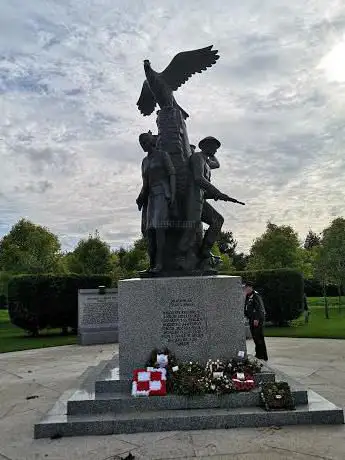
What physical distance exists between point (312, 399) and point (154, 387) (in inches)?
74.6

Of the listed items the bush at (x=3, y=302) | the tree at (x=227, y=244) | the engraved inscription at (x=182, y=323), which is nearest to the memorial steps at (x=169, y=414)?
the engraved inscription at (x=182, y=323)

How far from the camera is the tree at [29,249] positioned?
3697 cm

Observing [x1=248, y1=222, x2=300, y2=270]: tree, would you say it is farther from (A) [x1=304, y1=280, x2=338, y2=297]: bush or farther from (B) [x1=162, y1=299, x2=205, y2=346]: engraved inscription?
(B) [x1=162, y1=299, x2=205, y2=346]: engraved inscription

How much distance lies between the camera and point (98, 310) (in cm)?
1550

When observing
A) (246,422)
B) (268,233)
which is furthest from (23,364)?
(268,233)

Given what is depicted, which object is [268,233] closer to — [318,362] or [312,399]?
[318,362]

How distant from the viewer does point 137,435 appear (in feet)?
15.8

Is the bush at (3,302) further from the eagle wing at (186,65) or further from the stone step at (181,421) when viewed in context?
the stone step at (181,421)

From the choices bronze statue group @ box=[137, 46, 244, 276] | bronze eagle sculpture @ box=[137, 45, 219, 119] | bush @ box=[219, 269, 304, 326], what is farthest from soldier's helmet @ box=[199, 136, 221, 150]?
bush @ box=[219, 269, 304, 326]

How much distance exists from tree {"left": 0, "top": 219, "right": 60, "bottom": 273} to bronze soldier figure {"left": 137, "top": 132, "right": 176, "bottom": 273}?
29536mm

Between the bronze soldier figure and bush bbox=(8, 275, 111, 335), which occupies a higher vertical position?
the bronze soldier figure

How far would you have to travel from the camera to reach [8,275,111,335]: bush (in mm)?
17062

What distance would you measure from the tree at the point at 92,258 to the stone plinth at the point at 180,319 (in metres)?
33.7

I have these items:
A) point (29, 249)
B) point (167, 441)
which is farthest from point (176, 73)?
point (29, 249)
